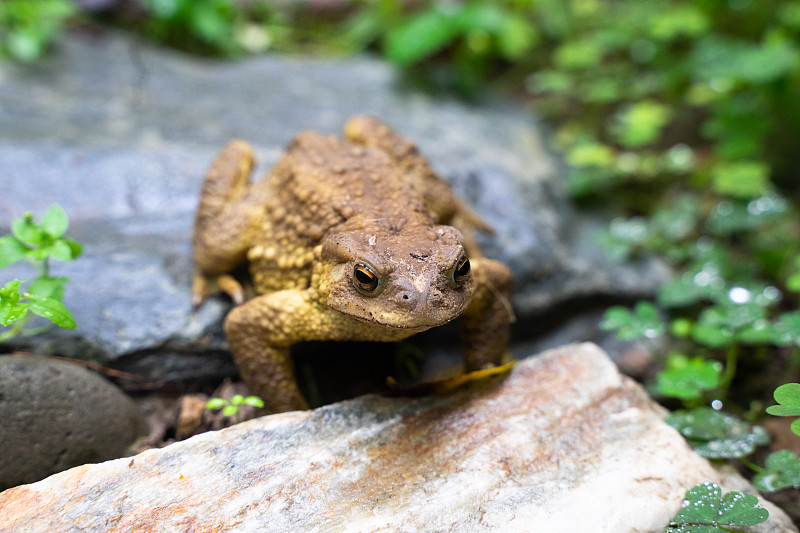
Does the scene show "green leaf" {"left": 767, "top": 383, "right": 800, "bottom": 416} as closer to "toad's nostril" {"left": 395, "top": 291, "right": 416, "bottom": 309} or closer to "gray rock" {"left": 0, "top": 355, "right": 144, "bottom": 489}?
"toad's nostril" {"left": 395, "top": 291, "right": 416, "bottom": 309}

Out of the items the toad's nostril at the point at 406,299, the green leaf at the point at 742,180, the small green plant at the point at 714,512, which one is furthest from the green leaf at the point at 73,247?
the green leaf at the point at 742,180

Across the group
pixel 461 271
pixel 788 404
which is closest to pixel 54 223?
pixel 461 271

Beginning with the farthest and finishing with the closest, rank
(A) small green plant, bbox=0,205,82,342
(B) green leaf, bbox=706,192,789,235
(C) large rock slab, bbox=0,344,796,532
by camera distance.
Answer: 1. (B) green leaf, bbox=706,192,789,235
2. (A) small green plant, bbox=0,205,82,342
3. (C) large rock slab, bbox=0,344,796,532

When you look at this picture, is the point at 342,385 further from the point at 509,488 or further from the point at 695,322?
the point at 695,322

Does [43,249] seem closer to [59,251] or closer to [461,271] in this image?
[59,251]

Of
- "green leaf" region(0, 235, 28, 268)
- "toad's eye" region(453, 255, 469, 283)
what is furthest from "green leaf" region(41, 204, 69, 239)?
"toad's eye" region(453, 255, 469, 283)

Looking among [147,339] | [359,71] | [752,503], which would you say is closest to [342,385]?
[147,339]

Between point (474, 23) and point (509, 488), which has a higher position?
point (474, 23)

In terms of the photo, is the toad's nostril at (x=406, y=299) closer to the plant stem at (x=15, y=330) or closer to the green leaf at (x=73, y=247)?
the green leaf at (x=73, y=247)
